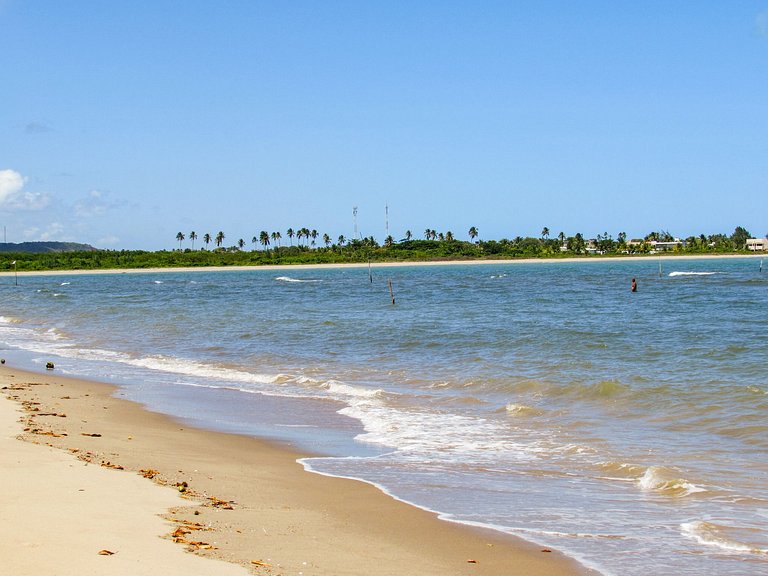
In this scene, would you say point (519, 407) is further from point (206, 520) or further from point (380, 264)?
point (380, 264)

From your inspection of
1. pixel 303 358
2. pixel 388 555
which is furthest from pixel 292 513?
pixel 303 358

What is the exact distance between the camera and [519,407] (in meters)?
14.6

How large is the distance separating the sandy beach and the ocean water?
0.64 m

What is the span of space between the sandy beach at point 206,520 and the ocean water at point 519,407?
25.3 inches

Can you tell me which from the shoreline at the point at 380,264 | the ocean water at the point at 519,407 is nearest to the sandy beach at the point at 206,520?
the ocean water at the point at 519,407

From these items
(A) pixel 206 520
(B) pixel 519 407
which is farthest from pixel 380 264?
(A) pixel 206 520

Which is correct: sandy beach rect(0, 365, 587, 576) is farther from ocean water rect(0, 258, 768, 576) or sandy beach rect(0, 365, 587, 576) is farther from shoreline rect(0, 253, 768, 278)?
shoreline rect(0, 253, 768, 278)

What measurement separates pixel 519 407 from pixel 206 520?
8.53 meters

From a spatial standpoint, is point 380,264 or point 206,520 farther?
point 380,264

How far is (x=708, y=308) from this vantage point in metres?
38.3

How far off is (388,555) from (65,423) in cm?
765

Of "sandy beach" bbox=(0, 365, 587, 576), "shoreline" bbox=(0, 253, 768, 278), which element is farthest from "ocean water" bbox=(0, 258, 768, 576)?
"shoreline" bbox=(0, 253, 768, 278)

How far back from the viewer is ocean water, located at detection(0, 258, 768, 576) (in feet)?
26.5

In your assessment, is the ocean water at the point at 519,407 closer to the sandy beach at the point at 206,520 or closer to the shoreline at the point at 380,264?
the sandy beach at the point at 206,520
